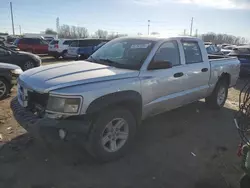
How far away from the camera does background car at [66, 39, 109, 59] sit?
18969 millimetres

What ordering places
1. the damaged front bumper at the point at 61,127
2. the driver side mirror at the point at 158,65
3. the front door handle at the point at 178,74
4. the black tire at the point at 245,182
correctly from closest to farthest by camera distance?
the black tire at the point at 245,182 → the damaged front bumper at the point at 61,127 → the driver side mirror at the point at 158,65 → the front door handle at the point at 178,74

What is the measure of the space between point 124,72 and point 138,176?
1.54 m

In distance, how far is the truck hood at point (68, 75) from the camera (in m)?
3.41

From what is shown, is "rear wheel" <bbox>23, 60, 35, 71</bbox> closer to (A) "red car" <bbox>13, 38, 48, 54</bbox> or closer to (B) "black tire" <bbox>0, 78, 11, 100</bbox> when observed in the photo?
(B) "black tire" <bbox>0, 78, 11, 100</bbox>

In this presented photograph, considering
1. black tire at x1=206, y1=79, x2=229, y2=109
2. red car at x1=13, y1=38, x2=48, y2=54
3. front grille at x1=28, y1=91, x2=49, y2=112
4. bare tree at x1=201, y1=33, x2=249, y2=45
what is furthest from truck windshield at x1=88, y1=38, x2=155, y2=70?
bare tree at x1=201, y1=33, x2=249, y2=45

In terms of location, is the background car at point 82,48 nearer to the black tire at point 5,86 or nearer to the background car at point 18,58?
→ the background car at point 18,58

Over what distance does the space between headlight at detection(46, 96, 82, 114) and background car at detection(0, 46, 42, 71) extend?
7.51 metres

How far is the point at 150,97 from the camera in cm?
425

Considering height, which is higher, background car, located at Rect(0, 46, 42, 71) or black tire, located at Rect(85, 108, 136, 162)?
background car, located at Rect(0, 46, 42, 71)

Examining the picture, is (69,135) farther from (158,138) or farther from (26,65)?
(26,65)

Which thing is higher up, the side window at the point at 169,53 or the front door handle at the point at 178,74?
the side window at the point at 169,53

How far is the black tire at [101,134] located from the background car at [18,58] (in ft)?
25.1

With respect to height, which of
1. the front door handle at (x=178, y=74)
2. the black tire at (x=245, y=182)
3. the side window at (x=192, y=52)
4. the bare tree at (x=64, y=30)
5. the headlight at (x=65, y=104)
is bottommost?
the black tire at (x=245, y=182)

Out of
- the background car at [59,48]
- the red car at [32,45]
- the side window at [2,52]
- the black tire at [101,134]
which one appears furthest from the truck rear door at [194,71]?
the red car at [32,45]
